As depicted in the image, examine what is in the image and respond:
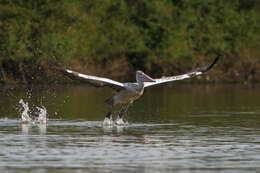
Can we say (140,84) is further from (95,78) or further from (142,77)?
(95,78)

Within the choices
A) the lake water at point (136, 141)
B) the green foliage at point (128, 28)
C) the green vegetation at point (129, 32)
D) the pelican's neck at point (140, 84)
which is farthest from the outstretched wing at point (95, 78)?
the green foliage at point (128, 28)

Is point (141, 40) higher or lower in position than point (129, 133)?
higher

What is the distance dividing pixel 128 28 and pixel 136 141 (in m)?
43.7

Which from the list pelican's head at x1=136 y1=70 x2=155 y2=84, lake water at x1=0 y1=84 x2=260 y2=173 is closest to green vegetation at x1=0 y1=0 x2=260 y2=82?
A: lake water at x1=0 y1=84 x2=260 y2=173

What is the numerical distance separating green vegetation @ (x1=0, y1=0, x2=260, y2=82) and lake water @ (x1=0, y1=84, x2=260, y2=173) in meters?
23.0

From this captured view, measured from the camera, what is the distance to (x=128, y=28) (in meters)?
60.0

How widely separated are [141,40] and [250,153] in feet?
150

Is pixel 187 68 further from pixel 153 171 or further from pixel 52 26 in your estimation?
pixel 153 171

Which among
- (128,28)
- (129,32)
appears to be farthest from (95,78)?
(128,28)

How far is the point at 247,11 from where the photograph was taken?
2606 inches

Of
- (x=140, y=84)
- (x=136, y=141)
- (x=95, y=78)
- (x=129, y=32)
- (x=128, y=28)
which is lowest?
(x=136, y=141)

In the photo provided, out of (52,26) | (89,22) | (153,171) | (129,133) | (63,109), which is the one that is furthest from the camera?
(89,22)

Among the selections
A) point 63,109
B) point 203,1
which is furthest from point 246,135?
point 203,1

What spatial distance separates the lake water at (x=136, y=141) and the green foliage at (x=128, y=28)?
23478 mm
